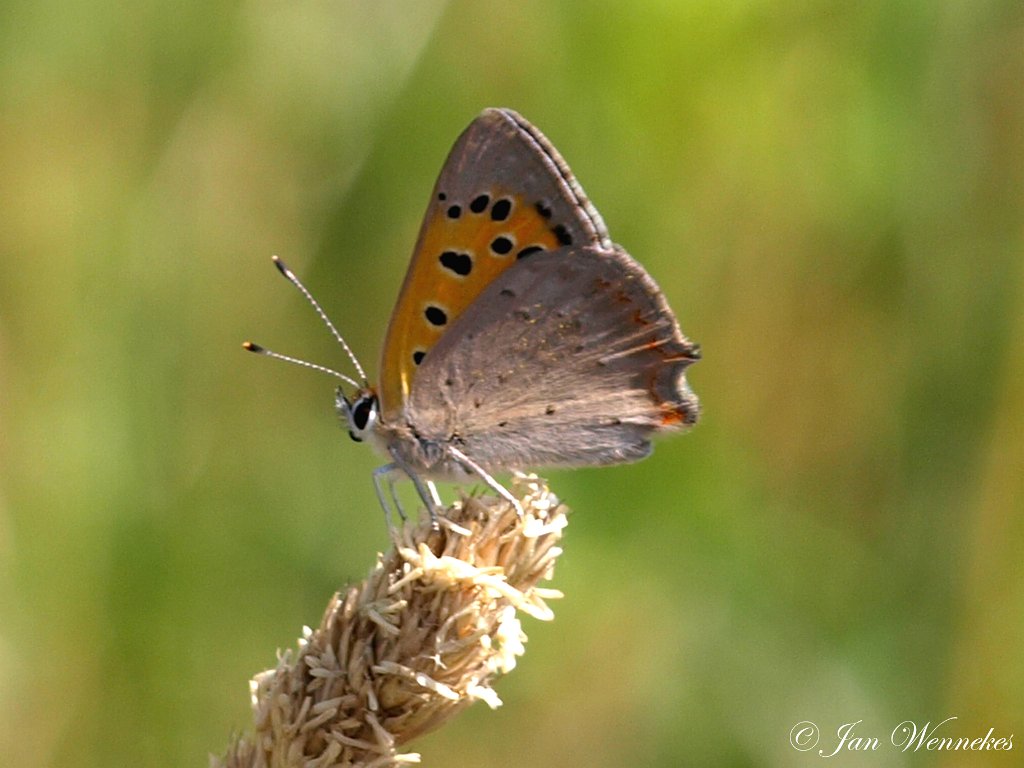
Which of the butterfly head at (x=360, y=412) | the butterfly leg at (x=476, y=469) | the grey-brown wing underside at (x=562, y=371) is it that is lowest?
the butterfly head at (x=360, y=412)

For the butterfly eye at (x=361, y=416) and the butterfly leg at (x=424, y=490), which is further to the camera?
the butterfly eye at (x=361, y=416)

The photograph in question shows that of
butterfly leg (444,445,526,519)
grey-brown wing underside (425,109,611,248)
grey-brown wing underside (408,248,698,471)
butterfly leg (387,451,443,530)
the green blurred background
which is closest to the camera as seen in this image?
butterfly leg (387,451,443,530)

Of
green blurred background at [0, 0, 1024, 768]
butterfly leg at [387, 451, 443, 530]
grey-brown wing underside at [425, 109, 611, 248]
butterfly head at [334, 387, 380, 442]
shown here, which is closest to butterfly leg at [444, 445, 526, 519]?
butterfly leg at [387, 451, 443, 530]

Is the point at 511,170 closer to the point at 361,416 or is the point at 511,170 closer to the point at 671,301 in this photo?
the point at 361,416

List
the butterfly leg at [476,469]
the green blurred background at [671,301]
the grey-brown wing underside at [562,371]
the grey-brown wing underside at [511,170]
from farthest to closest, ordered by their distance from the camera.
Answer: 1. the green blurred background at [671,301]
2. the grey-brown wing underside at [562,371]
3. the grey-brown wing underside at [511,170]
4. the butterfly leg at [476,469]

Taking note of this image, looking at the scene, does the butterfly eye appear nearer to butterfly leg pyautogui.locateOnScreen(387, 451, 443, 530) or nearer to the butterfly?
the butterfly

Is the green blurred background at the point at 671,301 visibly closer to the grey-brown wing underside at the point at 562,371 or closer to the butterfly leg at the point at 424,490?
the grey-brown wing underside at the point at 562,371

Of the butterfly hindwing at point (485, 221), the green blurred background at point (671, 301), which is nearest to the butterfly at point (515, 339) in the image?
the butterfly hindwing at point (485, 221)

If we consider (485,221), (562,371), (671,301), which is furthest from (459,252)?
(671,301)
